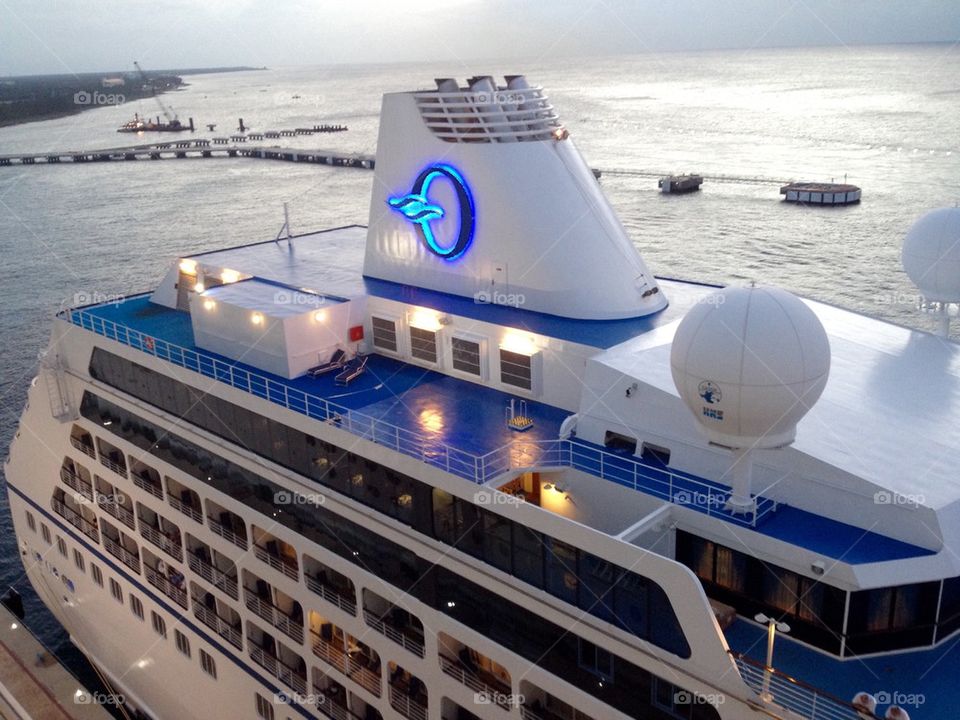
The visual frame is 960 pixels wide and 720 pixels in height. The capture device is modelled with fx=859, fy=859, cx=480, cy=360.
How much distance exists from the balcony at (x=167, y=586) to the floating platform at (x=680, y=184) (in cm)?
5525

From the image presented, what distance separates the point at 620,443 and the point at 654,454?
23.5 inches

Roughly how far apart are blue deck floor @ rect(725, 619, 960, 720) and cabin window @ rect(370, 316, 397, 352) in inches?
355

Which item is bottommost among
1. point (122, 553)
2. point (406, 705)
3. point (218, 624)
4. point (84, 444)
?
point (218, 624)

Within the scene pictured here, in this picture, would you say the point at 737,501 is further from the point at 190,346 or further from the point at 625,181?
the point at 625,181

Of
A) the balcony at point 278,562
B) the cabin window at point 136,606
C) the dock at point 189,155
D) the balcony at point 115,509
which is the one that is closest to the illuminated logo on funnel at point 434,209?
the balcony at point 278,562

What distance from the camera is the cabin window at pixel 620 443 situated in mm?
12608

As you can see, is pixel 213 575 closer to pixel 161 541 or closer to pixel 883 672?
pixel 161 541

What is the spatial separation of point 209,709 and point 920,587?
45.2 feet

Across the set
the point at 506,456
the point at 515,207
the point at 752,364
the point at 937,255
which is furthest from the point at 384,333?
the point at 937,255

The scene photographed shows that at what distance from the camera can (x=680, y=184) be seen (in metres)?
66.0

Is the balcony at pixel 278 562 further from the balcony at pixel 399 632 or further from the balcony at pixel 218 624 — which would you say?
the balcony at pixel 218 624

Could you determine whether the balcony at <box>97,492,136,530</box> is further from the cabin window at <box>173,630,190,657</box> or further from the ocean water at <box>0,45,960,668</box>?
the ocean water at <box>0,45,960,668</box>

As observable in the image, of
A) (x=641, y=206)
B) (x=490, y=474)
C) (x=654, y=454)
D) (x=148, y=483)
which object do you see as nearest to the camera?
(x=490, y=474)

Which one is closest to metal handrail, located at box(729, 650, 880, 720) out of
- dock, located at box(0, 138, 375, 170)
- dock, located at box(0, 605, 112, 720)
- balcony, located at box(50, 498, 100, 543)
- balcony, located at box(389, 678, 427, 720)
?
balcony, located at box(389, 678, 427, 720)
